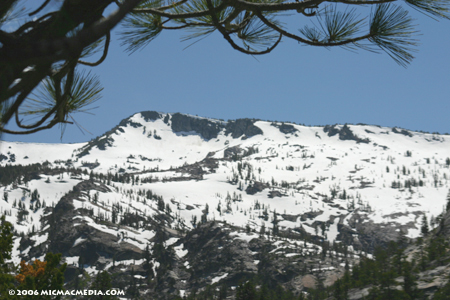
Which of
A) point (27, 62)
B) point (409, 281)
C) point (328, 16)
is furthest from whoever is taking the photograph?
point (409, 281)

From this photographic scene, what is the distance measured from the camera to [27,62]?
2.07 metres

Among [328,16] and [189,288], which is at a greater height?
[328,16]

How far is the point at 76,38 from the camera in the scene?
2.10 m

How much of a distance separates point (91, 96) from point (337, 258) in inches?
5679

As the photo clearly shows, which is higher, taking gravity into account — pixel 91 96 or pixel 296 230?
pixel 91 96

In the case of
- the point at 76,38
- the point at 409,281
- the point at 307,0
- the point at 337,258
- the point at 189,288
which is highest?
the point at 307,0

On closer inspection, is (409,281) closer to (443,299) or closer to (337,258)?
(443,299)

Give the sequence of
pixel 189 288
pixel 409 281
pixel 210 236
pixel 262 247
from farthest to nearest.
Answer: pixel 210 236 → pixel 262 247 → pixel 189 288 → pixel 409 281

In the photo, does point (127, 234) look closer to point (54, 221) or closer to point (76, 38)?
point (54, 221)

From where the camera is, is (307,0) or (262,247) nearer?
(307,0)

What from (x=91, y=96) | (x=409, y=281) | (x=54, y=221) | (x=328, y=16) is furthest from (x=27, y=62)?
(x=54, y=221)

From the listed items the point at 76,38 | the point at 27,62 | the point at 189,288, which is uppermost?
the point at 76,38

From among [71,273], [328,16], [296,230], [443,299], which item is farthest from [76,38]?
[296,230]

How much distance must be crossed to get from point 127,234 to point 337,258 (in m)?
83.3
